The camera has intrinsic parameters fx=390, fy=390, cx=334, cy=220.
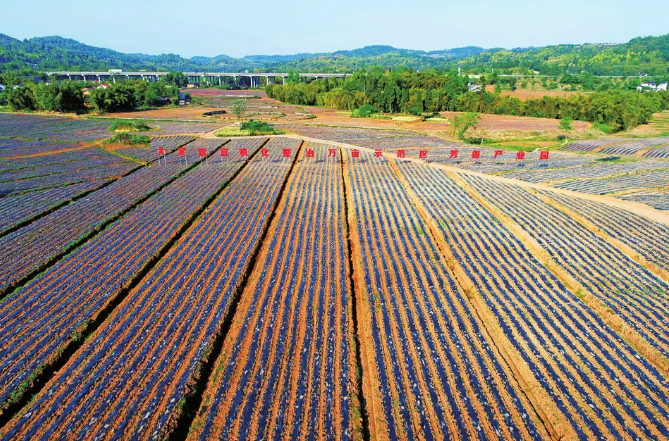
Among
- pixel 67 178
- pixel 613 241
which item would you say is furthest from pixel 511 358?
pixel 67 178

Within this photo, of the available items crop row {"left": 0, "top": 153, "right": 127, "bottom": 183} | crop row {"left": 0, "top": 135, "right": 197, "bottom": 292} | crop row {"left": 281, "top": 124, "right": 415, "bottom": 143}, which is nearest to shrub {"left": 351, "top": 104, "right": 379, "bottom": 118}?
crop row {"left": 281, "top": 124, "right": 415, "bottom": 143}

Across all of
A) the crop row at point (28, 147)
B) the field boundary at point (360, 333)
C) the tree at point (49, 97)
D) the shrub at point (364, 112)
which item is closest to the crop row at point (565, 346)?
the field boundary at point (360, 333)

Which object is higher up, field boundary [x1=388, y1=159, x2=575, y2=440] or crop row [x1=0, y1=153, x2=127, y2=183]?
crop row [x1=0, y1=153, x2=127, y2=183]

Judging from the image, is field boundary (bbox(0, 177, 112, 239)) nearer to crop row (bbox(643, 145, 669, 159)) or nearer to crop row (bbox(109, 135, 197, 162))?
crop row (bbox(109, 135, 197, 162))

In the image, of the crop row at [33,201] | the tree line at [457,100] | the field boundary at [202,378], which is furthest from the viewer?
the tree line at [457,100]

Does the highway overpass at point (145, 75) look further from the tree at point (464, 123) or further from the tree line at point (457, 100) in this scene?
the tree at point (464, 123)
